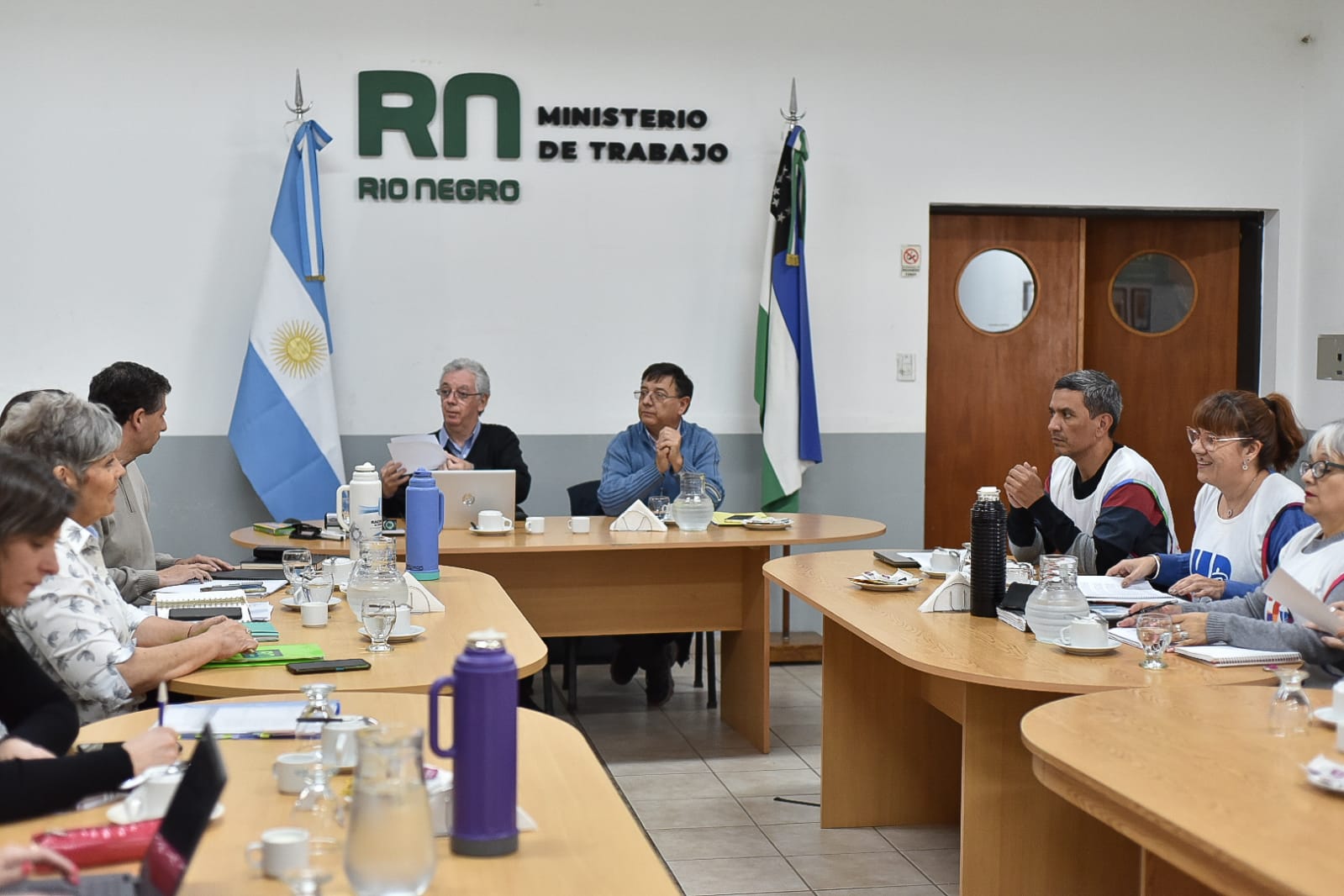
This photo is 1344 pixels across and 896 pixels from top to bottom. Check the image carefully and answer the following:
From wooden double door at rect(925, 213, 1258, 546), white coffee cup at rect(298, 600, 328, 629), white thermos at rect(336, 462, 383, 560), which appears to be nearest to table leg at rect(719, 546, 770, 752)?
white thermos at rect(336, 462, 383, 560)

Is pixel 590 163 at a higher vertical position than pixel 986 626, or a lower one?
higher

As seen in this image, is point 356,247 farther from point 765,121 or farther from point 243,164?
point 765,121

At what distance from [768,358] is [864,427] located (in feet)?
2.10

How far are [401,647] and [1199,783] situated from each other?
1.53 metres

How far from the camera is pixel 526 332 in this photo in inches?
233

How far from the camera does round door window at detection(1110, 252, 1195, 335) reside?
258 inches

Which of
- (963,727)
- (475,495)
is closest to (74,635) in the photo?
(963,727)

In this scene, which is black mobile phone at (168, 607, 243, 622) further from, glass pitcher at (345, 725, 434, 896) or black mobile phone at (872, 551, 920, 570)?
black mobile phone at (872, 551, 920, 570)

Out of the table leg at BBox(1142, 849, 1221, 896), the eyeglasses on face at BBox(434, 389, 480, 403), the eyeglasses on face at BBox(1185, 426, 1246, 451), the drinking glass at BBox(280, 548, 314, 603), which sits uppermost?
the eyeglasses on face at BBox(434, 389, 480, 403)

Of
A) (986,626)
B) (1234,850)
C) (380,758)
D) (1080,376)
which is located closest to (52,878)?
(380,758)

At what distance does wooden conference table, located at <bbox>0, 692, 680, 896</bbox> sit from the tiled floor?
5.37 ft

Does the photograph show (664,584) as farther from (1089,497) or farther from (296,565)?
(296,565)

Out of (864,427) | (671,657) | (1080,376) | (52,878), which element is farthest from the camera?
(864,427)

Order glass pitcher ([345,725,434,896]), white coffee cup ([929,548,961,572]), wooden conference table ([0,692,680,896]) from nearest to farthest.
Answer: glass pitcher ([345,725,434,896]) < wooden conference table ([0,692,680,896]) < white coffee cup ([929,548,961,572])
